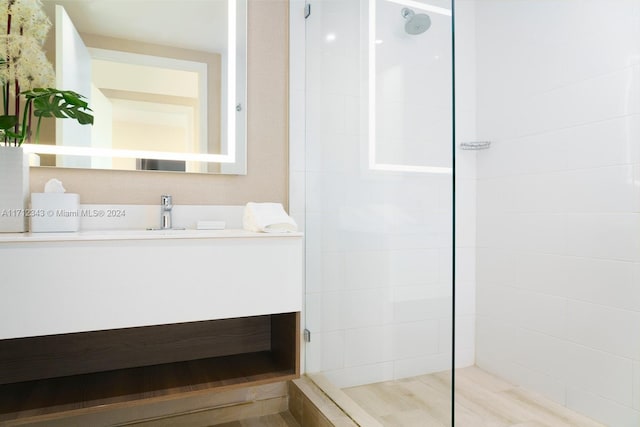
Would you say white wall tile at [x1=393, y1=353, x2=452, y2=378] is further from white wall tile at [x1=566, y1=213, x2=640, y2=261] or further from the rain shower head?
white wall tile at [x1=566, y1=213, x2=640, y2=261]

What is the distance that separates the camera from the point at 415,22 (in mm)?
1154

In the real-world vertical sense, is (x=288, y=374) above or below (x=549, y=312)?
below

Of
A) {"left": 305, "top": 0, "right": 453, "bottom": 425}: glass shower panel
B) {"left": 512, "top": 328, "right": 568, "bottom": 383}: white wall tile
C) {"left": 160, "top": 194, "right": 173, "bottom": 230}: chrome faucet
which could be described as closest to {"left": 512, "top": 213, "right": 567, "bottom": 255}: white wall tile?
{"left": 512, "top": 328, "right": 568, "bottom": 383}: white wall tile

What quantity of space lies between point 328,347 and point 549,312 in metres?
1.06

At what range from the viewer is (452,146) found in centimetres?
102

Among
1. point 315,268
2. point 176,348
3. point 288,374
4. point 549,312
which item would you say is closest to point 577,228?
point 549,312

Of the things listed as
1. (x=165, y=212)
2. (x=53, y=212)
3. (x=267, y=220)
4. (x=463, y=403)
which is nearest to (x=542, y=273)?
(x=463, y=403)

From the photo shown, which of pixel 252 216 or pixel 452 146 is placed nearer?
pixel 452 146

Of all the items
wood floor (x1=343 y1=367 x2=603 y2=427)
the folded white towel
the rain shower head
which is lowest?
wood floor (x1=343 y1=367 x2=603 y2=427)

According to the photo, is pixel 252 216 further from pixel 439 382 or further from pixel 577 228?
pixel 577 228

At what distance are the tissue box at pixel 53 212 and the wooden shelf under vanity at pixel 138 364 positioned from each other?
433 mm

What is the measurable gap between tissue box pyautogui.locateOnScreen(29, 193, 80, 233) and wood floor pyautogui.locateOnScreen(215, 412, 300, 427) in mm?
990

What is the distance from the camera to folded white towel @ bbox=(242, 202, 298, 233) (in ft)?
5.04

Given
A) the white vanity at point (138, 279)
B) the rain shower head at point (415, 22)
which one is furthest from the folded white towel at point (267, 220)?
the rain shower head at point (415, 22)
